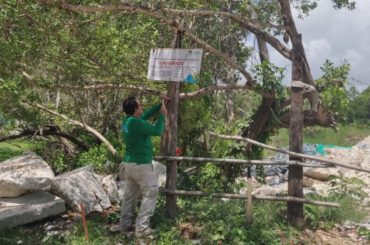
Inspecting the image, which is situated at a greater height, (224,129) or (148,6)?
(148,6)

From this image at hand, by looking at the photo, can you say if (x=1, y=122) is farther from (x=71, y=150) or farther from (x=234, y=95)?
(x=234, y=95)

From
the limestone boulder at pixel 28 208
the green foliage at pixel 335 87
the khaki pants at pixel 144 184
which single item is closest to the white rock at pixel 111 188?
the limestone boulder at pixel 28 208

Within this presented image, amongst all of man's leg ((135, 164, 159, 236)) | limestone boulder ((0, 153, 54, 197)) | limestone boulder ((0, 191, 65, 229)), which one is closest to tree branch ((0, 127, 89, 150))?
limestone boulder ((0, 153, 54, 197))

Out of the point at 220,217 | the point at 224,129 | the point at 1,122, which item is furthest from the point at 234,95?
the point at 220,217

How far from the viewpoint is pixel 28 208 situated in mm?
6648

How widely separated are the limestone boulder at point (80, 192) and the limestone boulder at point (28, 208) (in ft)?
0.43

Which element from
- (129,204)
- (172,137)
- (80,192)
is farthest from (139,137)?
(80,192)

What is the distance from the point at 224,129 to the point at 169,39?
1.89 meters

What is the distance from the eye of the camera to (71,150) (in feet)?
36.9

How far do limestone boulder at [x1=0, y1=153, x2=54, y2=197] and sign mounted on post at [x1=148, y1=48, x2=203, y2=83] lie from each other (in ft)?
7.40

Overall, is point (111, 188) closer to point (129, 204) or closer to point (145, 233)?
point (129, 204)

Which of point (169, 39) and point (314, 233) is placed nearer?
point (314, 233)

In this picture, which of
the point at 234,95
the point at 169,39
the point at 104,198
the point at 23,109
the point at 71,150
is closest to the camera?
the point at 104,198

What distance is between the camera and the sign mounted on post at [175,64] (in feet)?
20.2
